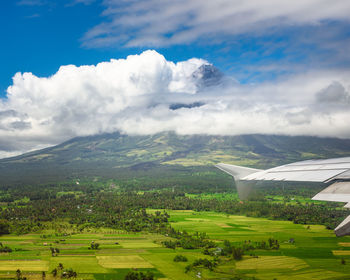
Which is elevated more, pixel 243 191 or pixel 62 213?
pixel 243 191

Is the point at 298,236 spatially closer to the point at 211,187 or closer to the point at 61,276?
the point at 61,276

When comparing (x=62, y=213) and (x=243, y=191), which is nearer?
(x=243, y=191)

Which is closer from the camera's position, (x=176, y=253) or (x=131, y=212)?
(x=176, y=253)

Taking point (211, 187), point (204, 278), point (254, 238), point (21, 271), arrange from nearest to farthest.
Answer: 1. point (204, 278)
2. point (21, 271)
3. point (254, 238)
4. point (211, 187)

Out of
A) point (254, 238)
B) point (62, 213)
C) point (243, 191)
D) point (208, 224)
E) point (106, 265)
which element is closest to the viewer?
point (243, 191)

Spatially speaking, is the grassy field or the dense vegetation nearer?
the grassy field

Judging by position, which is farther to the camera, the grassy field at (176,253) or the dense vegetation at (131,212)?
the dense vegetation at (131,212)

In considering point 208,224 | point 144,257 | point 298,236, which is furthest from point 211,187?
point 144,257
